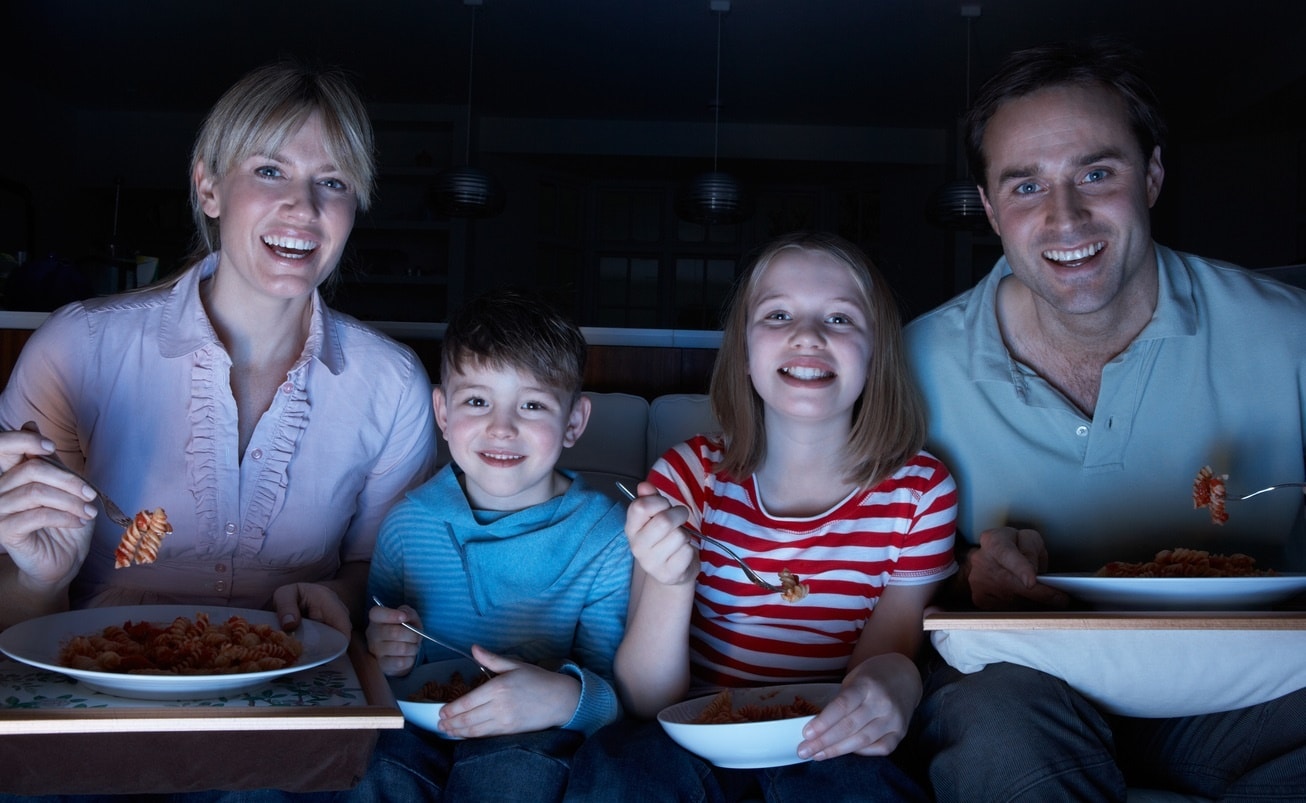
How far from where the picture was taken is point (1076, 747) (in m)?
1.25

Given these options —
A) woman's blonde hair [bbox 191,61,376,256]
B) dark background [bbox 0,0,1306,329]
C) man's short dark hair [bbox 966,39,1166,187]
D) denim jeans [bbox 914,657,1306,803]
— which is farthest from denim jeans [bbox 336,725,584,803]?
dark background [bbox 0,0,1306,329]

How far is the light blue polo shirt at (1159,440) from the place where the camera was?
1.59 metres

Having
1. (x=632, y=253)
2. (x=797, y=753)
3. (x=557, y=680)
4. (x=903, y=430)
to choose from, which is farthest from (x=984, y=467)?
(x=632, y=253)

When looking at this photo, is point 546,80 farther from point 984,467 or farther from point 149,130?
point 984,467

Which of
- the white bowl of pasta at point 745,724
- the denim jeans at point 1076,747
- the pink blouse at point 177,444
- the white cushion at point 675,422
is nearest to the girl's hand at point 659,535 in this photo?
the white bowl of pasta at point 745,724

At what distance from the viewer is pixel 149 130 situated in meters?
7.54

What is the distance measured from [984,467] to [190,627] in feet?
3.63

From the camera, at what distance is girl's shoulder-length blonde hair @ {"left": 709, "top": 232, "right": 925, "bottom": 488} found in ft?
5.08

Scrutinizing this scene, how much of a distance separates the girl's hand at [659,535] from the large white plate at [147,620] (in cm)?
34

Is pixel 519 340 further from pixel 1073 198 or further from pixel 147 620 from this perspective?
pixel 1073 198

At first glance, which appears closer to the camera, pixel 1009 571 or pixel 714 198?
pixel 1009 571

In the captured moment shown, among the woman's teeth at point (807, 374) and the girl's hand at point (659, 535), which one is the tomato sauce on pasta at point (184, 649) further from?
the woman's teeth at point (807, 374)

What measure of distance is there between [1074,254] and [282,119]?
117 centimetres

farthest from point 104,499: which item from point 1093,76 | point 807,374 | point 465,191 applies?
point 465,191
